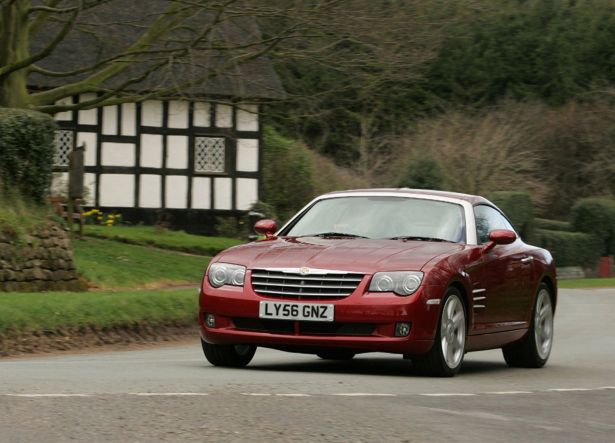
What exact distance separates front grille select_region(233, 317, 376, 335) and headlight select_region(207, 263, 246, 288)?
34 centimetres

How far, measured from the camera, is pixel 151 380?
9.84m

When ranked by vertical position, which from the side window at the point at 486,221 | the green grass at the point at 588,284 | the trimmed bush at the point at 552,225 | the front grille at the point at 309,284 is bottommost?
the green grass at the point at 588,284

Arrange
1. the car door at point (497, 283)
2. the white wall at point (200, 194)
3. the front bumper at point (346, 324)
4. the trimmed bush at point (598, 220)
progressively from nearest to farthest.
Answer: the front bumper at point (346, 324) < the car door at point (497, 283) < the white wall at point (200, 194) < the trimmed bush at point (598, 220)

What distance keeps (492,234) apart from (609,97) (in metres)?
48.9

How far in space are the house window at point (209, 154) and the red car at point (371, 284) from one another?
→ 2788 centimetres

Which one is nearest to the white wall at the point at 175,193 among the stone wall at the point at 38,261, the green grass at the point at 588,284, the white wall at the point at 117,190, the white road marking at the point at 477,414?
the white wall at the point at 117,190

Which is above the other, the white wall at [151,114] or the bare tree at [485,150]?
the white wall at [151,114]

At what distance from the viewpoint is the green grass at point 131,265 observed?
24078mm

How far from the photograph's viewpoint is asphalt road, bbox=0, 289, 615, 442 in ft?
24.3

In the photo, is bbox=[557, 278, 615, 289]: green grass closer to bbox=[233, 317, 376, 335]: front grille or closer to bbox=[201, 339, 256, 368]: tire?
bbox=[201, 339, 256, 368]: tire

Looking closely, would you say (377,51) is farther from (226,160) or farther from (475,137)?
(475,137)

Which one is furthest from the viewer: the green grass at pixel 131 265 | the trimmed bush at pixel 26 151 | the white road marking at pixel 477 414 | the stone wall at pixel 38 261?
the green grass at pixel 131 265

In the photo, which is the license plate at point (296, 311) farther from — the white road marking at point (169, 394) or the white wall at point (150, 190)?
the white wall at point (150, 190)

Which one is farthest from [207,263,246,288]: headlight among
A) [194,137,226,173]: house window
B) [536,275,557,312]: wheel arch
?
[194,137,226,173]: house window
